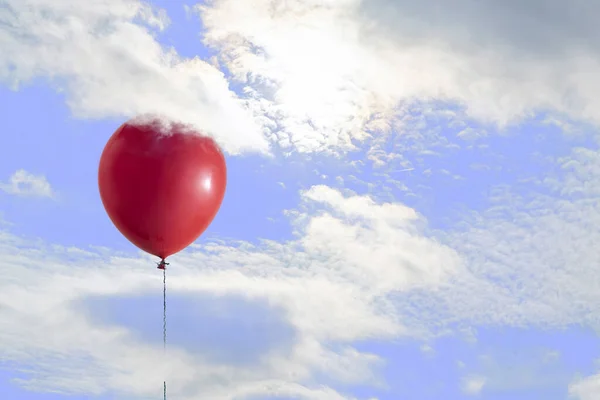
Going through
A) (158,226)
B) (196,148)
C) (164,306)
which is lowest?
(164,306)

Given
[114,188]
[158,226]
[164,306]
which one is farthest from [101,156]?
[164,306]

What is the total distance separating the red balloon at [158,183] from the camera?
13680mm

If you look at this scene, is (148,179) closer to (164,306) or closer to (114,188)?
(114,188)

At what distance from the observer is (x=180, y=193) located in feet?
45.2

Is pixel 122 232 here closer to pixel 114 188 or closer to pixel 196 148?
pixel 114 188

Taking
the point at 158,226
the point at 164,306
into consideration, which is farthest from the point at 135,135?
the point at 164,306

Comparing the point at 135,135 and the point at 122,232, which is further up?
the point at 135,135

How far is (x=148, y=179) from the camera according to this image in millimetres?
13633

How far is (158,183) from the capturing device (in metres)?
13.6

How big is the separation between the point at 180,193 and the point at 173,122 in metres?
1.22

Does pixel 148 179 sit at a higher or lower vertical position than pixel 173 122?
lower

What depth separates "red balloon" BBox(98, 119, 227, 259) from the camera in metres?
13.7

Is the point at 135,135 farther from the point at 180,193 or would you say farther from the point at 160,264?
the point at 160,264

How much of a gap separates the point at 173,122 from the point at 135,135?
65cm
